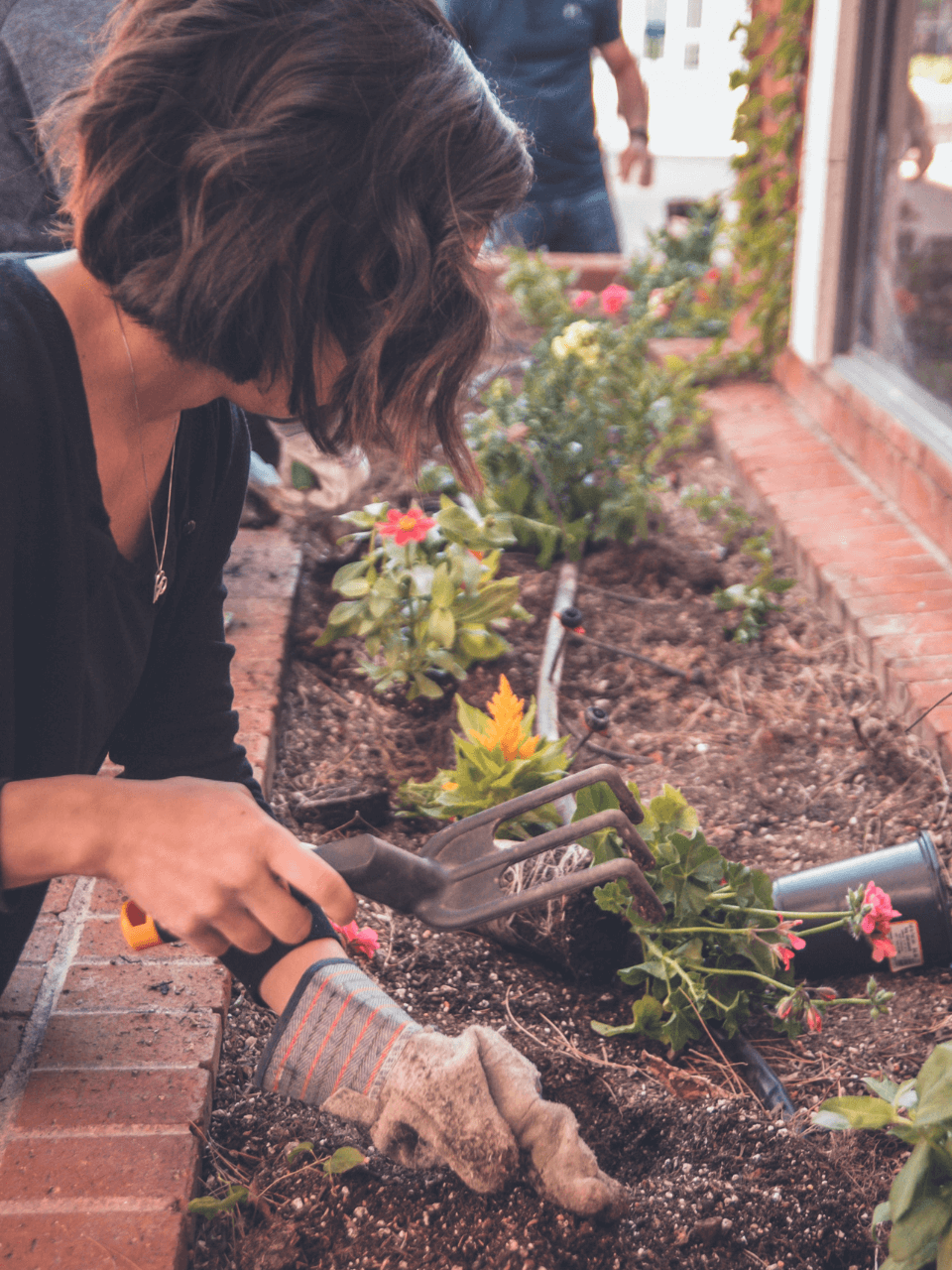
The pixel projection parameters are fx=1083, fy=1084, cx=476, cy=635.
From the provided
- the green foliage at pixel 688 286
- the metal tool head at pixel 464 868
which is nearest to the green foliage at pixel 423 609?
the metal tool head at pixel 464 868

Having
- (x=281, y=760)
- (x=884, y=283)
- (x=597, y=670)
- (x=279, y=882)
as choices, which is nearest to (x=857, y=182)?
(x=884, y=283)

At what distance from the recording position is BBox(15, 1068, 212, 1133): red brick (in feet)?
3.85

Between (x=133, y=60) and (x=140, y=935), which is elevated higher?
(x=133, y=60)

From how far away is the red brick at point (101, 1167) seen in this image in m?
1.09

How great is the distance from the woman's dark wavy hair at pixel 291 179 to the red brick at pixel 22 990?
0.84 m

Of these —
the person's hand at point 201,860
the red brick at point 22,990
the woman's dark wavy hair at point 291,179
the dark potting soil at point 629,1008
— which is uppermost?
the woman's dark wavy hair at point 291,179

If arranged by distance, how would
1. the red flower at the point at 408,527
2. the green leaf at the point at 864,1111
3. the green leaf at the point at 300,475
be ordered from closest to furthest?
the green leaf at the point at 864,1111 < the red flower at the point at 408,527 < the green leaf at the point at 300,475

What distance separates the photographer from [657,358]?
4.04m

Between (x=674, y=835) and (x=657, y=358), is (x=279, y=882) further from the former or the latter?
(x=657, y=358)

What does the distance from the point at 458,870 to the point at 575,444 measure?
1.87 m

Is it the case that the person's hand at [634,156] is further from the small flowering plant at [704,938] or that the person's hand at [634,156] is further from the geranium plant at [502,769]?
the small flowering plant at [704,938]

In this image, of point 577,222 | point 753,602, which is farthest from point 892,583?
point 577,222

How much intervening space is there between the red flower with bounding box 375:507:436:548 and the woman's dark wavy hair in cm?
107

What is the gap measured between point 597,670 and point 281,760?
76cm
